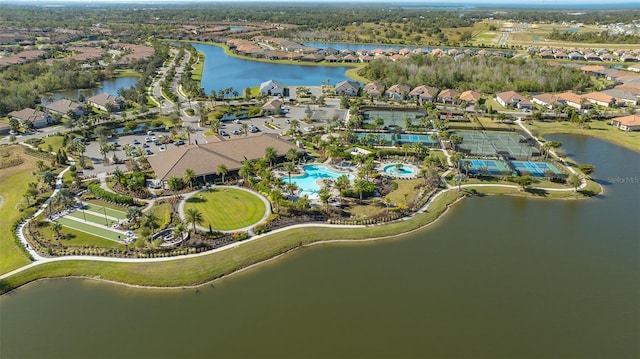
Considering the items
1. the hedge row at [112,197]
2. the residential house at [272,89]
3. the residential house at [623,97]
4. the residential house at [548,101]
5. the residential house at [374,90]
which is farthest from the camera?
the residential house at [272,89]

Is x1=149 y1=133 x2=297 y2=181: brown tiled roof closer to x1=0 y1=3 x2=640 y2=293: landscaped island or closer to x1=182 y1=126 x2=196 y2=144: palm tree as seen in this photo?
x1=0 y1=3 x2=640 y2=293: landscaped island

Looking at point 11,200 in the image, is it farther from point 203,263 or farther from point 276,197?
point 276,197

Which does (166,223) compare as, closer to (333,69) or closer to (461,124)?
(461,124)

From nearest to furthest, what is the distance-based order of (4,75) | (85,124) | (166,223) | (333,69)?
(166,223), (85,124), (4,75), (333,69)

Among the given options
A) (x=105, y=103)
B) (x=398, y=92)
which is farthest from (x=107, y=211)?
(x=398, y=92)

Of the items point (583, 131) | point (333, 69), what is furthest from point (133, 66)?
point (583, 131)

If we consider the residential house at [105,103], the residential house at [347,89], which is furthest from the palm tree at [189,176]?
the residential house at [347,89]

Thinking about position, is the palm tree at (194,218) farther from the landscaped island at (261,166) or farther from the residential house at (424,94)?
the residential house at (424,94)
